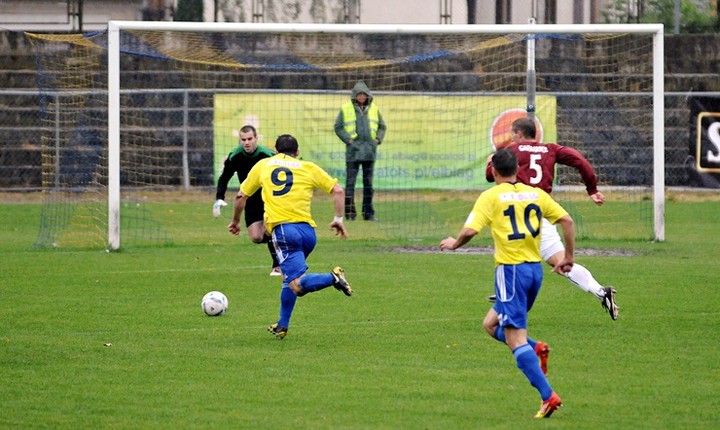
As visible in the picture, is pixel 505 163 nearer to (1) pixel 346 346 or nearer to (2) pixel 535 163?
(1) pixel 346 346

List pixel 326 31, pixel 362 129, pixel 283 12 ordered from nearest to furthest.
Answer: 1. pixel 326 31
2. pixel 362 129
3. pixel 283 12

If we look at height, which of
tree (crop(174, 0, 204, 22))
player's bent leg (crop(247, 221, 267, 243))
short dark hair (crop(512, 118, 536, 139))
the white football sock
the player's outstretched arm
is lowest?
the white football sock

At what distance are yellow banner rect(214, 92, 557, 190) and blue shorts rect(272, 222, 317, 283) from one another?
1105 cm

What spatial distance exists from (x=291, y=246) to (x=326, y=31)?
Result: 7.34 m

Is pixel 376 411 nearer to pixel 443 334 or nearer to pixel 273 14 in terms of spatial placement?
pixel 443 334

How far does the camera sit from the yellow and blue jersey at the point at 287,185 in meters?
10.4

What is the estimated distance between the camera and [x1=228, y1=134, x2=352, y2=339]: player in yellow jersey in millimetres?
10203

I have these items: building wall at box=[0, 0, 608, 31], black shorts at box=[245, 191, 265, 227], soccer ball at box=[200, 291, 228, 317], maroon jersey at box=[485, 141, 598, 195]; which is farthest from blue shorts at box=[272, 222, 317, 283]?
building wall at box=[0, 0, 608, 31]

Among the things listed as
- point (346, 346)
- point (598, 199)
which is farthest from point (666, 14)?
point (346, 346)

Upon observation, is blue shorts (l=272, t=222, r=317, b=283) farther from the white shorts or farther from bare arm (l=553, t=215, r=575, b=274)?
bare arm (l=553, t=215, r=575, b=274)

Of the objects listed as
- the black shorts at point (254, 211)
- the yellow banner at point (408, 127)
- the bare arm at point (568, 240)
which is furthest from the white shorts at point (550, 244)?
the yellow banner at point (408, 127)

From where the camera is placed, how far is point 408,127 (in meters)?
22.0

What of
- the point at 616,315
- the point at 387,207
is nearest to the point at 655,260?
the point at 616,315

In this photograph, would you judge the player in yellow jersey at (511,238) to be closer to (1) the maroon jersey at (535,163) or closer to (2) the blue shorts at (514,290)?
(2) the blue shorts at (514,290)
